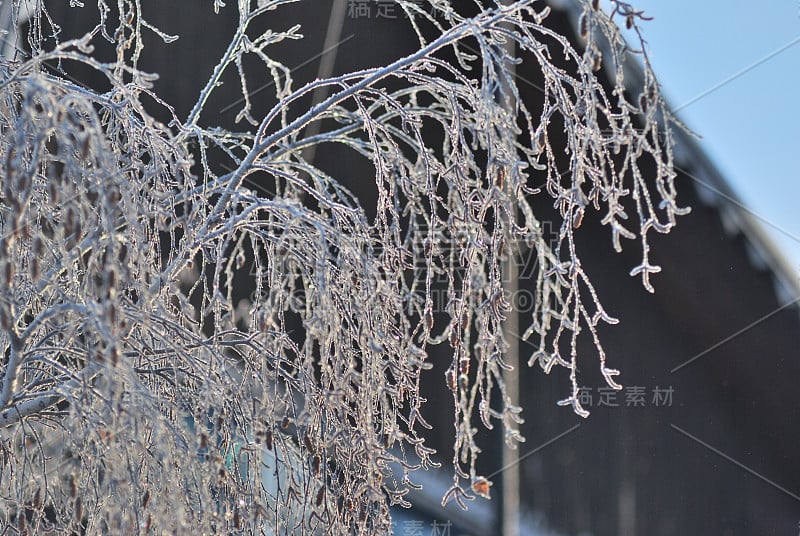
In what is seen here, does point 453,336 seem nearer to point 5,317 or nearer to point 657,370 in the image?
point 5,317

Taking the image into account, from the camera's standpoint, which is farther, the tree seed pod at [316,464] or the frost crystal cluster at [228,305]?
the tree seed pod at [316,464]

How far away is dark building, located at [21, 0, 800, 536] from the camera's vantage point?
299 centimetres

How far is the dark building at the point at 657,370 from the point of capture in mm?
2986

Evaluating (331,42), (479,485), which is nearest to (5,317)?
→ (479,485)

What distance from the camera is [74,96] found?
3.30ft

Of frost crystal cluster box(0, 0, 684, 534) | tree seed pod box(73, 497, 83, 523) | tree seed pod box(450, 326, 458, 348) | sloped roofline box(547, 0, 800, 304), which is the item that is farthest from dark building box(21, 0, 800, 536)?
tree seed pod box(73, 497, 83, 523)

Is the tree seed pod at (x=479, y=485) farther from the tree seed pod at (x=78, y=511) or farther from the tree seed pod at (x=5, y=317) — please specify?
the tree seed pod at (x=5, y=317)

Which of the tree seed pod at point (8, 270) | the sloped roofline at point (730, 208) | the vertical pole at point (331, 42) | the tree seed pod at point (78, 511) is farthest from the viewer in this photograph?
the vertical pole at point (331, 42)

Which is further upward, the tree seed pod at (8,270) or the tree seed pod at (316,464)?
the tree seed pod at (8,270)

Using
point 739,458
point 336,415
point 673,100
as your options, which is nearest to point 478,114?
point 336,415

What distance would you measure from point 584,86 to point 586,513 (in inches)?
93.4

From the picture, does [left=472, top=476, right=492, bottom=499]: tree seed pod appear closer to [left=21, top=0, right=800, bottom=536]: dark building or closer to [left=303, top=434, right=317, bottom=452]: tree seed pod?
[left=303, top=434, right=317, bottom=452]: tree seed pod

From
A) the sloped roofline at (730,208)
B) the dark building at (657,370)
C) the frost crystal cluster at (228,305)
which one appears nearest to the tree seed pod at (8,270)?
the frost crystal cluster at (228,305)

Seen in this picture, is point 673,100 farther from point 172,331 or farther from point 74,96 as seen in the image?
point 74,96
